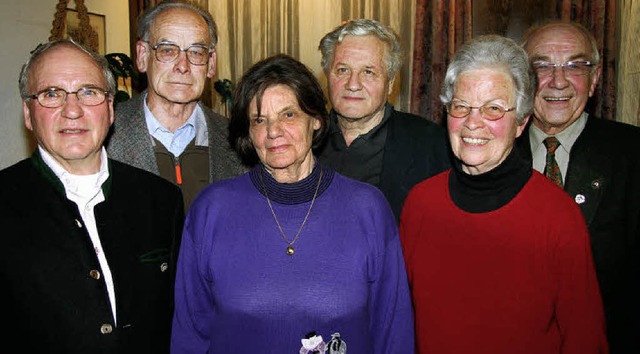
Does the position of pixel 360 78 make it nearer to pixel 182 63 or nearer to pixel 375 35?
pixel 375 35

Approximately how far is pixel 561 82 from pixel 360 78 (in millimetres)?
902

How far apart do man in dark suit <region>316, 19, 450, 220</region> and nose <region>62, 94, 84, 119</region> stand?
1.08 meters

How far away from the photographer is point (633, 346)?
7.50 feet

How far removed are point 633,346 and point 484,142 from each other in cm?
122

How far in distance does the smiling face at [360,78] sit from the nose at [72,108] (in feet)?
3.80

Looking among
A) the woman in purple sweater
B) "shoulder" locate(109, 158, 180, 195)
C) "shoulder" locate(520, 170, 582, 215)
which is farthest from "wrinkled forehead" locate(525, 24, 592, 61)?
"shoulder" locate(109, 158, 180, 195)

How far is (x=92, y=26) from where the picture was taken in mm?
5051

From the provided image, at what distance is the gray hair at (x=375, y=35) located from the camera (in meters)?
2.50

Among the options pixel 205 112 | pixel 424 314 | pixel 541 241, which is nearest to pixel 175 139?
pixel 205 112

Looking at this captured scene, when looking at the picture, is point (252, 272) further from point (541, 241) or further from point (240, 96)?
point (541, 241)

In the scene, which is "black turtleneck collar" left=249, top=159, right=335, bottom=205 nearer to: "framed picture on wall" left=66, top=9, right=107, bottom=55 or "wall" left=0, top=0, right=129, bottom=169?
"wall" left=0, top=0, right=129, bottom=169

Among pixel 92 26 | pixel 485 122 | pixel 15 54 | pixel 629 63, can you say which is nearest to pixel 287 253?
pixel 485 122

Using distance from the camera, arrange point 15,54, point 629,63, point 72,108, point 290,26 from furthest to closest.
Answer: point 290,26, point 15,54, point 629,63, point 72,108

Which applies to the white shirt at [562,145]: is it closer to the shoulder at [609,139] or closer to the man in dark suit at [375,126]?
the shoulder at [609,139]
